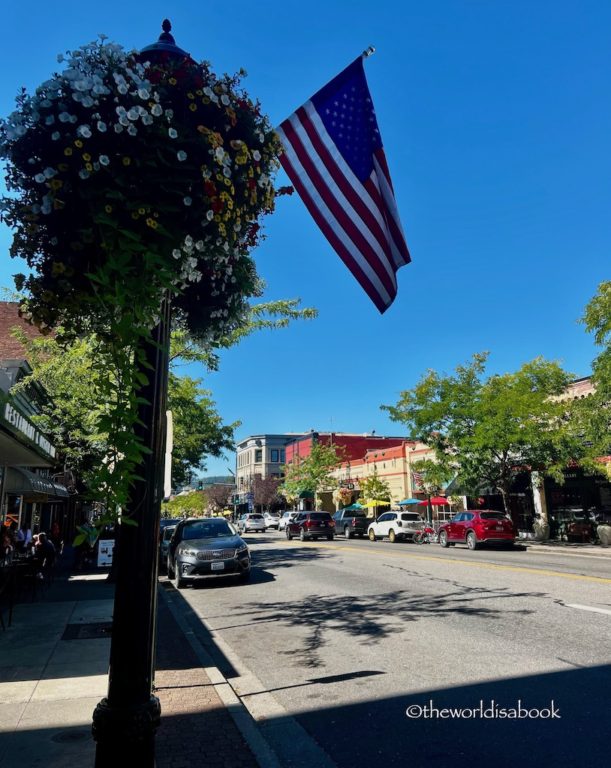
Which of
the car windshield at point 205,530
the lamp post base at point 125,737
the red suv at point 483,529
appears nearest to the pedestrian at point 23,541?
the car windshield at point 205,530

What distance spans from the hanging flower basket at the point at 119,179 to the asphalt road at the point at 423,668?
372 cm

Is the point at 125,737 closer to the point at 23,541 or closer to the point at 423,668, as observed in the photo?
the point at 423,668

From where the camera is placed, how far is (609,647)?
23.0ft

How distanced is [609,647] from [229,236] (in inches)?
266

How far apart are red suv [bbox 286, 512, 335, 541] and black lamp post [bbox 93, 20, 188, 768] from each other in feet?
105

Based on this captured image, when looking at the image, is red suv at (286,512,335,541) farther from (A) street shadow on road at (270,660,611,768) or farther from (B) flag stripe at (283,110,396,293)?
(B) flag stripe at (283,110,396,293)

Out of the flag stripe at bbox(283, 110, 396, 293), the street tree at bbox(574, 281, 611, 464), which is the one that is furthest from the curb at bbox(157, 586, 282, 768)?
the street tree at bbox(574, 281, 611, 464)

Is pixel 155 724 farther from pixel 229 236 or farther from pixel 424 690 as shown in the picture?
pixel 424 690

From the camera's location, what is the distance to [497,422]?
2742cm

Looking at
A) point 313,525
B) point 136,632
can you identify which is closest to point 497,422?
point 313,525

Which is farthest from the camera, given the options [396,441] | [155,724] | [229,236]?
[396,441]

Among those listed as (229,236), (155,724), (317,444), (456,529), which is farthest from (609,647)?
(317,444)

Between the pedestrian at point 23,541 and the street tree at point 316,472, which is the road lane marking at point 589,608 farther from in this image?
the street tree at point 316,472

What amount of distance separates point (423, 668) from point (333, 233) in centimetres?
475
